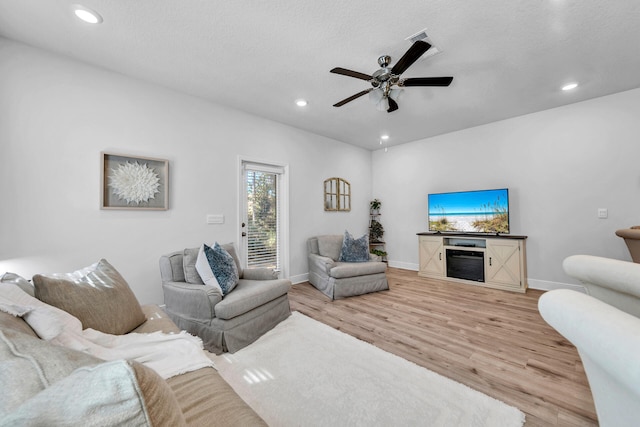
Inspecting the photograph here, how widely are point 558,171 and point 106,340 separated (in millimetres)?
5329

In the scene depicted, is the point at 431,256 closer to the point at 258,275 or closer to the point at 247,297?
the point at 258,275

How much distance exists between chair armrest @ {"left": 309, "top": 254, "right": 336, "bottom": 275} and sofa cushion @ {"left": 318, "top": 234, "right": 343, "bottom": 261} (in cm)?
15

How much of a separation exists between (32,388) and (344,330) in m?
2.43

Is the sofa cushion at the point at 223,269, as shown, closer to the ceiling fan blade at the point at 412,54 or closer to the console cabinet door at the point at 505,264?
the ceiling fan blade at the point at 412,54


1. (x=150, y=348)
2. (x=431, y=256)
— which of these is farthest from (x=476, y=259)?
(x=150, y=348)

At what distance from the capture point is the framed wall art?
263 cm

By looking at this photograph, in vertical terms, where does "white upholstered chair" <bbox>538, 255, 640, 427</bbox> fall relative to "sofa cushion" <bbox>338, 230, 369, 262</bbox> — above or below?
above

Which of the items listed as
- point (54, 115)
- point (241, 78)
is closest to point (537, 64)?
point (241, 78)

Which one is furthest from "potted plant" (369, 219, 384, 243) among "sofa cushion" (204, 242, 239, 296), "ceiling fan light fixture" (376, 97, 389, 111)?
"sofa cushion" (204, 242, 239, 296)

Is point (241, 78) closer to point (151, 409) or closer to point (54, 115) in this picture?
point (54, 115)

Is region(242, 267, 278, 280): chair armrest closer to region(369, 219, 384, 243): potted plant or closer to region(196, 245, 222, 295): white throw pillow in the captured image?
region(196, 245, 222, 295): white throw pillow

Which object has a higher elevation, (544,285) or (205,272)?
(205,272)

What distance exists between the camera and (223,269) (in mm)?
2393

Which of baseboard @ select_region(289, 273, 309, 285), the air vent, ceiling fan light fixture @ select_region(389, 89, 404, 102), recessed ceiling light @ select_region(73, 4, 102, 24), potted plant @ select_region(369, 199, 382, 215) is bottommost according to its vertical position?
baseboard @ select_region(289, 273, 309, 285)
